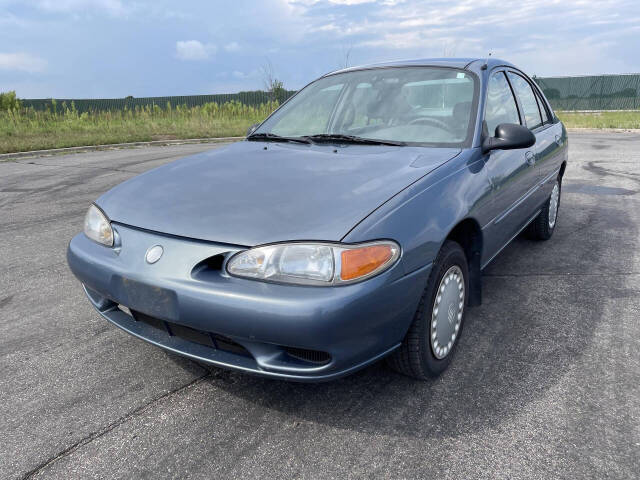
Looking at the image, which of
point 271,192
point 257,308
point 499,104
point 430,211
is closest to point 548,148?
point 499,104

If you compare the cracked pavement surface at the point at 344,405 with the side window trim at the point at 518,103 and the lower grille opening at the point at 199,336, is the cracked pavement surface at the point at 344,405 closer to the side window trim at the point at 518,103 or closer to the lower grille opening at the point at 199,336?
the lower grille opening at the point at 199,336

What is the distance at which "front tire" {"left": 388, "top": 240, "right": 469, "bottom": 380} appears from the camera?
2240 mm

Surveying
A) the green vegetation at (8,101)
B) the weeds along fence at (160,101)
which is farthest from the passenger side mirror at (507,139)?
the green vegetation at (8,101)

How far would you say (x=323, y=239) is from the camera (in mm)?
1919

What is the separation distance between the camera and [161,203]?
7.68ft

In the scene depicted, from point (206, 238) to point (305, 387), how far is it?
0.92m

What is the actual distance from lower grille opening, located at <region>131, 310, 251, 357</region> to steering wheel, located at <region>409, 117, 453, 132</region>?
69.8 inches

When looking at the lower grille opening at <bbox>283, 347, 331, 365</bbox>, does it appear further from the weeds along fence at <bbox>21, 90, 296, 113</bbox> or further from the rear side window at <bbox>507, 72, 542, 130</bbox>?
the weeds along fence at <bbox>21, 90, 296, 113</bbox>

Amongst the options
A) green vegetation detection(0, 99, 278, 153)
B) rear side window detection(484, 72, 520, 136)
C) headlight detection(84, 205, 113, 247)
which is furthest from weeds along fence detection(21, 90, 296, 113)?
headlight detection(84, 205, 113, 247)

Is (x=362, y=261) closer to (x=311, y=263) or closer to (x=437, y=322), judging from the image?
(x=311, y=263)

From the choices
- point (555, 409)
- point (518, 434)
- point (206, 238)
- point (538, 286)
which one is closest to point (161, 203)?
point (206, 238)

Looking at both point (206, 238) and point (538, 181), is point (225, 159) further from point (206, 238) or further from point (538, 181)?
point (538, 181)

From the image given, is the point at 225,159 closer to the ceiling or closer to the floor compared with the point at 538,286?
closer to the ceiling

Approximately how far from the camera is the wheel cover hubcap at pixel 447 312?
2.37 meters
